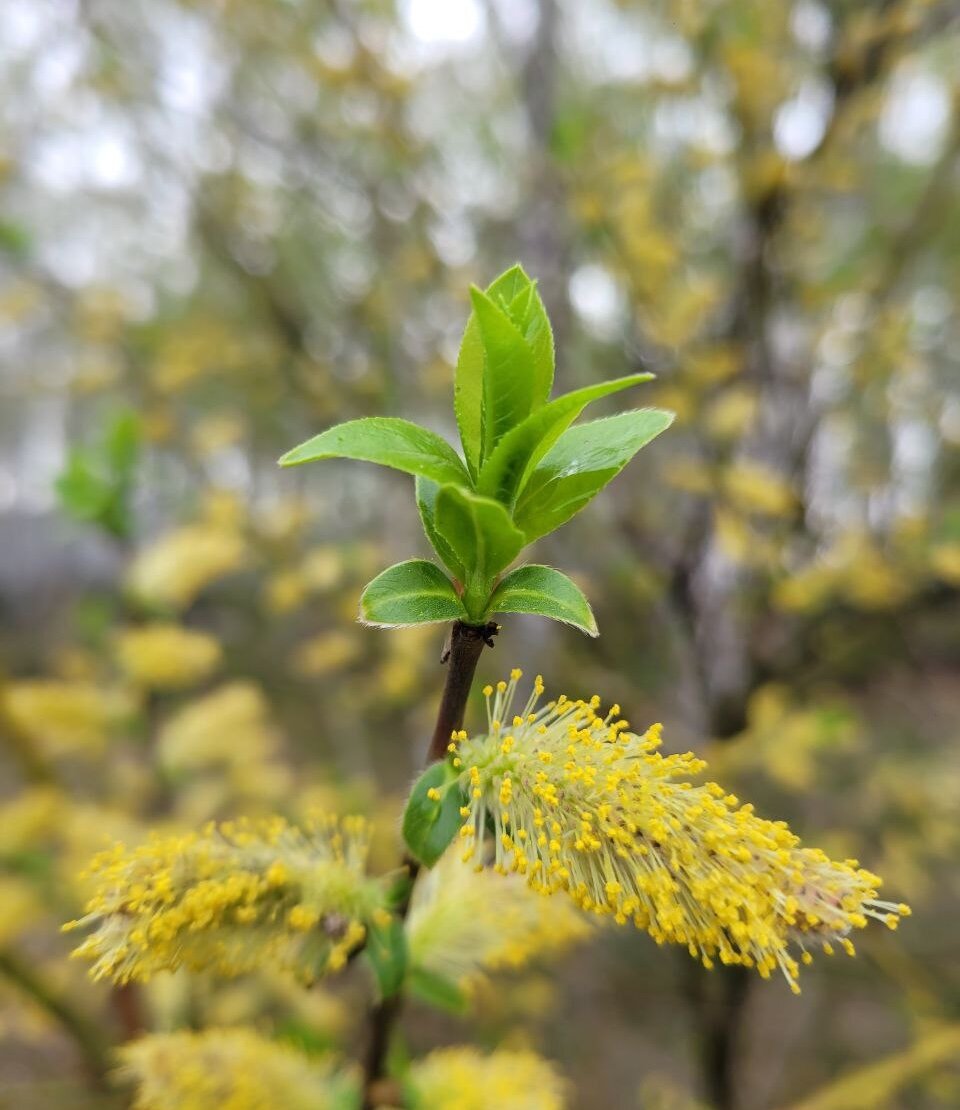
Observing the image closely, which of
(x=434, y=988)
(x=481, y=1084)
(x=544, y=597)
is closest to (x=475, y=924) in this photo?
(x=434, y=988)

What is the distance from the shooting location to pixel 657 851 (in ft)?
1.55

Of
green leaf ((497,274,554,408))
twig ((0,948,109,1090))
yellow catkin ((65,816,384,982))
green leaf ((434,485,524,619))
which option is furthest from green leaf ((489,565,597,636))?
twig ((0,948,109,1090))

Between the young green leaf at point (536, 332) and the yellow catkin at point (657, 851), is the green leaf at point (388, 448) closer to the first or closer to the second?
the young green leaf at point (536, 332)

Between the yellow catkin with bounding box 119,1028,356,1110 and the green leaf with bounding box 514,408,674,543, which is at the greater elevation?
the green leaf with bounding box 514,408,674,543

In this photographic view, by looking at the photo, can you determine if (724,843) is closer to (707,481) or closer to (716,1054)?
Answer: (707,481)

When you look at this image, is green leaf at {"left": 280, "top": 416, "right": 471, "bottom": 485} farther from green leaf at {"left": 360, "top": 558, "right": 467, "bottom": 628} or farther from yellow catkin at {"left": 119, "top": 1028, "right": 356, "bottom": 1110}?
yellow catkin at {"left": 119, "top": 1028, "right": 356, "bottom": 1110}

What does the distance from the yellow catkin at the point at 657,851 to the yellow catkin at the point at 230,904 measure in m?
0.15

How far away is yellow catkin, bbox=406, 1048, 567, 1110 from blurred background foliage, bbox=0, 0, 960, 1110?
21.2 inches

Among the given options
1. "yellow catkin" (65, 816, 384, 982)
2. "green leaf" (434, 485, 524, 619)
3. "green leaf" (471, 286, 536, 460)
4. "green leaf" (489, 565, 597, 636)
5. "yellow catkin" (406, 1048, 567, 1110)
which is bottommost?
"yellow catkin" (406, 1048, 567, 1110)

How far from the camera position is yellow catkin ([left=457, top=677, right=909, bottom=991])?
44 centimetres

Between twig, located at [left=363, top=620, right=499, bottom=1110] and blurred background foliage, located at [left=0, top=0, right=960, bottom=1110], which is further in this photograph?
blurred background foliage, located at [left=0, top=0, right=960, bottom=1110]

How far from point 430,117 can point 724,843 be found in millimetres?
3190

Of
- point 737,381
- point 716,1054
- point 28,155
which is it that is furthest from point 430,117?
point 716,1054

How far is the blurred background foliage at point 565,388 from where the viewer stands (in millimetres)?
1608
